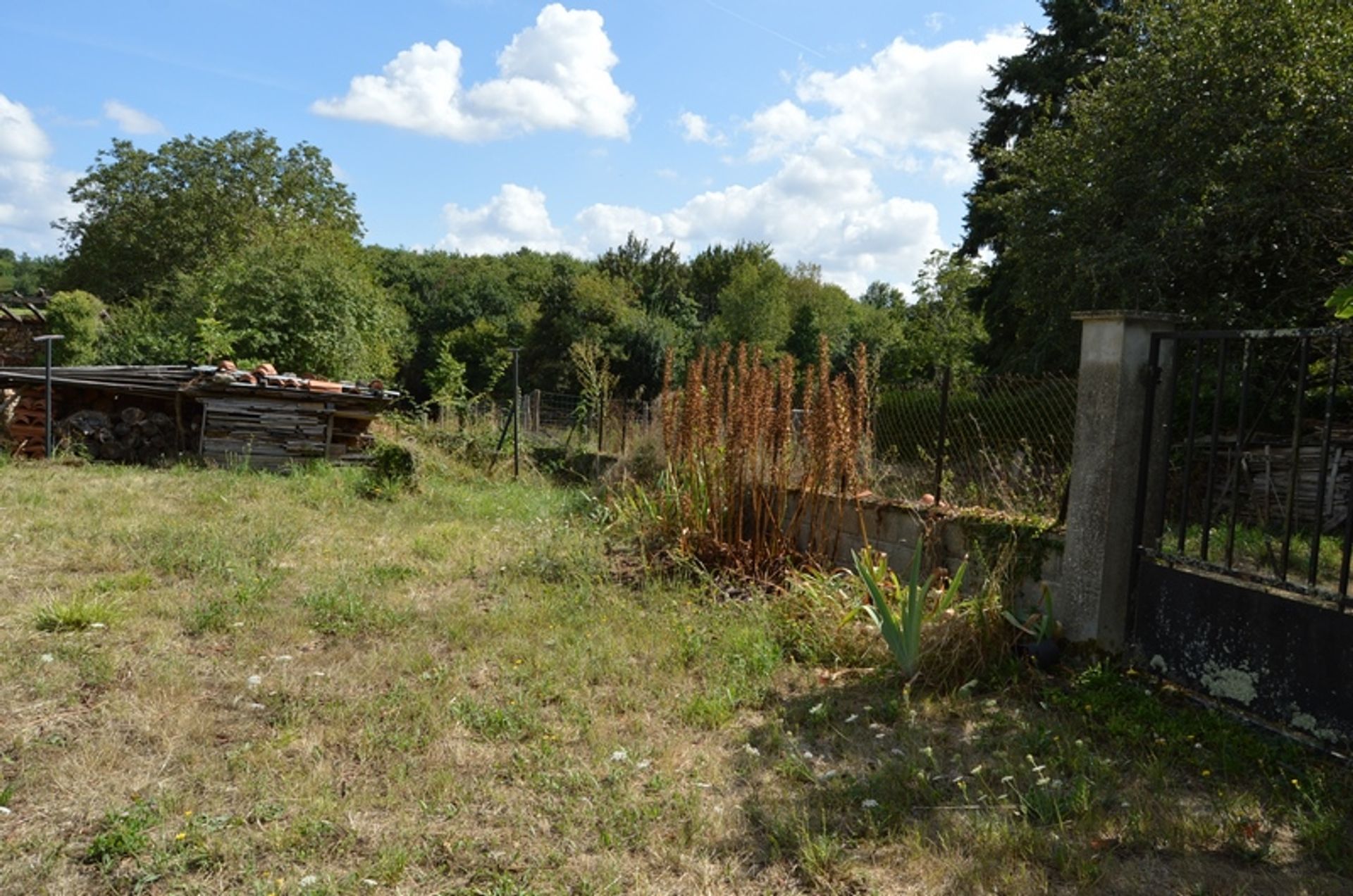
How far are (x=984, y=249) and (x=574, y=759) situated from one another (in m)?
18.8

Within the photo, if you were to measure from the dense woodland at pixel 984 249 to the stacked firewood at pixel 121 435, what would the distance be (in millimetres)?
2456

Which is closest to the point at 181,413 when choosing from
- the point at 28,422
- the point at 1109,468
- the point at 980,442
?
the point at 28,422

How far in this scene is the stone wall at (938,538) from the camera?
15.3 ft

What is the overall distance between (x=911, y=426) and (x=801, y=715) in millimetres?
4620

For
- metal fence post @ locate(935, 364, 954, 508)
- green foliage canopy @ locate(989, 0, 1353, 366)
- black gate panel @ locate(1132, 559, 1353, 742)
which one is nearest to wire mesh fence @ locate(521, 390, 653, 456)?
metal fence post @ locate(935, 364, 954, 508)

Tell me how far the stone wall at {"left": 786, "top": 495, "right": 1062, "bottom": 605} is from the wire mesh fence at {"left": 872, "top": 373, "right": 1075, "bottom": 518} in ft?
0.87

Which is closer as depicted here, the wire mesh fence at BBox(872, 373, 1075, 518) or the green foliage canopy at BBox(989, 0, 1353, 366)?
the wire mesh fence at BBox(872, 373, 1075, 518)

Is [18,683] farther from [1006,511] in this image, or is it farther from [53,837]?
[1006,511]

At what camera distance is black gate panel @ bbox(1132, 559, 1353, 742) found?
3311 millimetres

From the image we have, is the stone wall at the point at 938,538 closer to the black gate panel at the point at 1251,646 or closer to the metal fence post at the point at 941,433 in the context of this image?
the metal fence post at the point at 941,433

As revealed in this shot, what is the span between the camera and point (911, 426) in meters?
8.11

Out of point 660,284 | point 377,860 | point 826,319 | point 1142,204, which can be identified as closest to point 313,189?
point 660,284

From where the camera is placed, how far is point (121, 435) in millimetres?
11719

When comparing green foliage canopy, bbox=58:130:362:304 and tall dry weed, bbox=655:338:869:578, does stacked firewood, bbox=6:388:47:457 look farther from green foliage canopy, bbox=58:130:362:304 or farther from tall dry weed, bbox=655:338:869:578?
green foliage canopy, bbox=58:130:362:304
